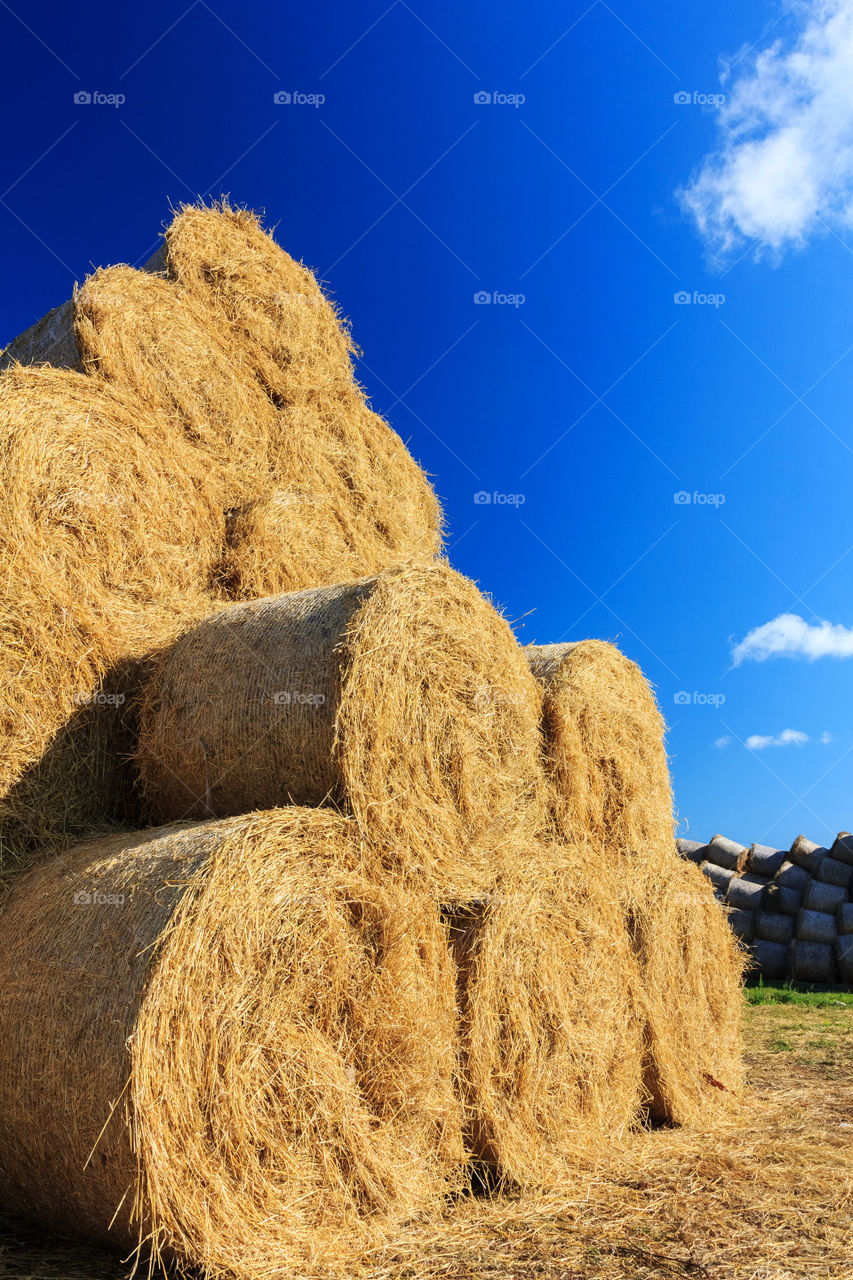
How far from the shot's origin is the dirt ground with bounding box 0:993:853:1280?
148 inches

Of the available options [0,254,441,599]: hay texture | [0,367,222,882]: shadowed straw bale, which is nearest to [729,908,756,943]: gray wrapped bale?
[0,254,441,599]: hay texture

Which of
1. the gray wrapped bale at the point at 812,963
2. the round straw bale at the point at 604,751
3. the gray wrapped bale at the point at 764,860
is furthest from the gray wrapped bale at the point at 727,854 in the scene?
the round straw bale at the point at 604,751

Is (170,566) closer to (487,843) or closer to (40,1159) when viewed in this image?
(487,843)

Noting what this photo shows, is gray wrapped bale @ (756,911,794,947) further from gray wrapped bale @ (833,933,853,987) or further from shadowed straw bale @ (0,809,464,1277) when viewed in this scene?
shadowed straw bale @ (0,809,464,1277)

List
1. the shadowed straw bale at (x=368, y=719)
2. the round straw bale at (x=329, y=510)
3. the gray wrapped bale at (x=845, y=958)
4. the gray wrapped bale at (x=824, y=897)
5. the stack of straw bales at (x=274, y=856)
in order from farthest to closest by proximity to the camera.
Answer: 1. the gray wrapped bale at (x=824, y=897)
2. the gray wrapped bale at (x=845, y=958)
3. the round straw bale at (x=329, y=510)
4. the shadowed straw bale at (x=368, y=719)
5. the stack of straw bales at (x=274, y=856)

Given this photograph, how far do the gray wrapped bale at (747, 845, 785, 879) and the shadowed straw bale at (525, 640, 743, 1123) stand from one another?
242 inches

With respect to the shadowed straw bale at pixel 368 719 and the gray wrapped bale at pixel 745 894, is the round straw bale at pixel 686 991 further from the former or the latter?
the gray wrapped bale at pixel 745 894

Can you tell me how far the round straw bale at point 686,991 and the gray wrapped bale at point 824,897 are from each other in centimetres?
517

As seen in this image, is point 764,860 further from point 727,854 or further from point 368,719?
point 368,719

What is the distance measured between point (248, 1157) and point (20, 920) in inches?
56.6

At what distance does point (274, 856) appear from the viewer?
12.8 ft

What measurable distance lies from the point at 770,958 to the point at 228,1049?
32.9ft

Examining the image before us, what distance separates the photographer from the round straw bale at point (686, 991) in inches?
236

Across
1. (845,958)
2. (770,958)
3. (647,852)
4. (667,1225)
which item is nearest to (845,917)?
(845,958)
